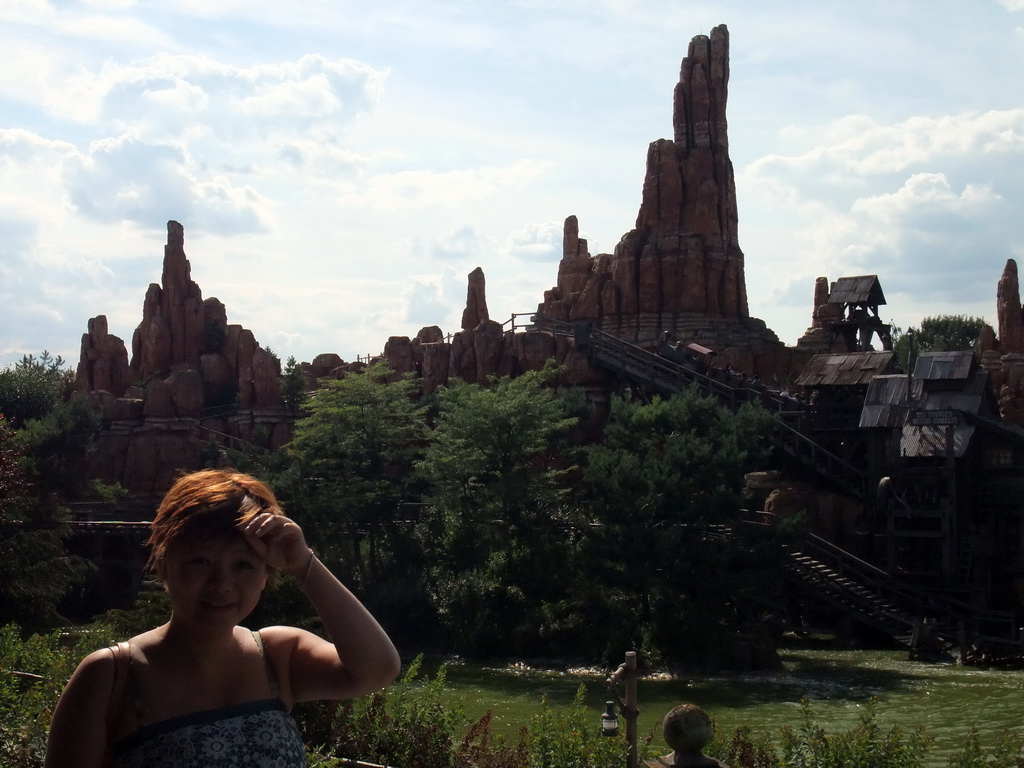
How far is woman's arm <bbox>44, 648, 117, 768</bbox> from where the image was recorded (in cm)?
364

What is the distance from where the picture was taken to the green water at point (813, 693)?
22156mm

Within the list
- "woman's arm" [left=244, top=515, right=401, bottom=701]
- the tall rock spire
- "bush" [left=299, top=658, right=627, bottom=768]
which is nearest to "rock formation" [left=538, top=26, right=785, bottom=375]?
the tall rock spire

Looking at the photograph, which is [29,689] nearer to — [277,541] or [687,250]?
[277,541]

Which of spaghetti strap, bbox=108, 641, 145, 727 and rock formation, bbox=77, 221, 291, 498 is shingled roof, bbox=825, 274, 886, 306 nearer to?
rock formation, bbox=77, 221, 291, 498

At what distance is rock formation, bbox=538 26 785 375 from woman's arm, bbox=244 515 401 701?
4983 centimetres

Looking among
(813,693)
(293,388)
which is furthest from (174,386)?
(813,693)

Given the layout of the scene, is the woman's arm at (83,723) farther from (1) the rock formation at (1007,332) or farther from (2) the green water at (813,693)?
(1) the rock formation at (1007,332)

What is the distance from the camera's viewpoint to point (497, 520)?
3428 cm

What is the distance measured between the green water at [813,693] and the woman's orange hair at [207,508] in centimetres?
1766

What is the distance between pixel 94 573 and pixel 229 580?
3750cm

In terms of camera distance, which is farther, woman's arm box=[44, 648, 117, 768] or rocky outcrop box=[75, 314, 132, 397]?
rocky outcrop box=[75, 314, 132, 397]

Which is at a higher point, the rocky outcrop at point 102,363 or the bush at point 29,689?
the rocky outcrop at point 102,363

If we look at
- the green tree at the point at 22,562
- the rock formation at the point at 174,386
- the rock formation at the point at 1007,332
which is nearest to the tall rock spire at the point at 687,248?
the rock formation at the point at 1007,332

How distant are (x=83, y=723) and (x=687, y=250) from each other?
181 feet
